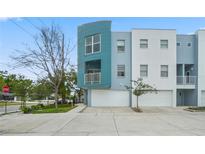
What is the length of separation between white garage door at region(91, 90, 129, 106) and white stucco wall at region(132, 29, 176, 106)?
3.48 feet

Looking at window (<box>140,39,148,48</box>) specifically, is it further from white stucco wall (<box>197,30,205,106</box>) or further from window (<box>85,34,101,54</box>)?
white stucco wall (<box>197,30,205,106</box>)

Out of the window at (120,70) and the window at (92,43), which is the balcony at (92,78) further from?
the window at (92,43)

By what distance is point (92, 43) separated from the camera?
29188mm

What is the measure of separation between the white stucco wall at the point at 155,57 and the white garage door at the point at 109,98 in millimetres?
1062

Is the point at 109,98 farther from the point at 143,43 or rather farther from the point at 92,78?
the point at 143,43

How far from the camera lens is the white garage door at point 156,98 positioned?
28.9 meters

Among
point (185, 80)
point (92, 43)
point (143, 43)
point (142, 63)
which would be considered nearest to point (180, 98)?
point (185, 80)

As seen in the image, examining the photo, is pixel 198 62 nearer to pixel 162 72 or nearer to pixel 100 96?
pixel 162 72

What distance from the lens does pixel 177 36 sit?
96.2ft

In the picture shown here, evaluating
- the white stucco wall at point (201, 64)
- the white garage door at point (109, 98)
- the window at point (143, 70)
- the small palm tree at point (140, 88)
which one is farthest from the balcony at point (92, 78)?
the white stucco wall at point (201, 64)
